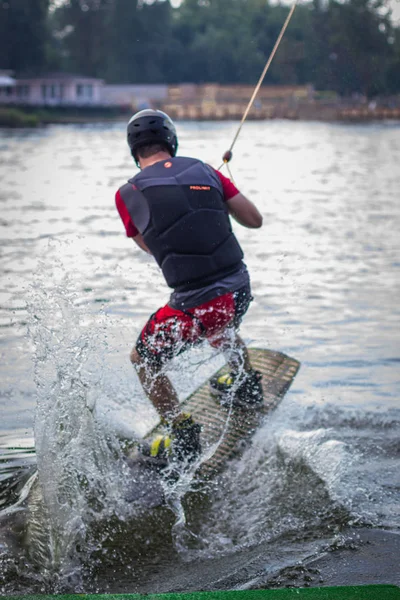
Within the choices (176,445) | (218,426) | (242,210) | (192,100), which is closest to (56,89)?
(192,100)

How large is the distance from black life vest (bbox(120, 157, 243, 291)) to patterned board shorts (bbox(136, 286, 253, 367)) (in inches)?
5.4

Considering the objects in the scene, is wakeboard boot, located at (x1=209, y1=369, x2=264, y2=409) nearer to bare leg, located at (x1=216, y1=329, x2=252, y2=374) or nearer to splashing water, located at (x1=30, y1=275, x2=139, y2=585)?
bare leg, located at (x1=216, y1=329, x2=252, y2=374)

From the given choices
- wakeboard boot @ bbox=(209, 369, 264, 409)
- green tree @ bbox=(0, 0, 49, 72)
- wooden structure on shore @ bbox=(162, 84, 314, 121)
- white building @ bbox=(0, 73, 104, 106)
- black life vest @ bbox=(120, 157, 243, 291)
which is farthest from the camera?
green tree @ bbox=(0, 0, 49, 72)

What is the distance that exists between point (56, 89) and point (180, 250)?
9432cm

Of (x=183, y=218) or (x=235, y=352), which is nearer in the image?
(x=183, y=218)

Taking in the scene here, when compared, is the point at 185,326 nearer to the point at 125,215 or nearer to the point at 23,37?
the point at 125,215

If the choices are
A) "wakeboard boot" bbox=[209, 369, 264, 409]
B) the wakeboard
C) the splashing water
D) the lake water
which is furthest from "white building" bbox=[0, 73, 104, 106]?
the splashing water

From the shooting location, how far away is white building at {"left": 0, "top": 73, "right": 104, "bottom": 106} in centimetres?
9494

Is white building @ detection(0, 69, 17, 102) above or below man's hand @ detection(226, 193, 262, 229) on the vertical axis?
below

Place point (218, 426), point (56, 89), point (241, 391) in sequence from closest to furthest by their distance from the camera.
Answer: point (218, 426)
point (241, 391)
point (56, 89)

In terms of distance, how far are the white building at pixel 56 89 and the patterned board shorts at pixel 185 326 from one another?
90746 mm

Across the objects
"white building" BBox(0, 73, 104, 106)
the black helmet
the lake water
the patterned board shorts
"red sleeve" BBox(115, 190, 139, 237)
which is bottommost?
"white building" BBox(0, 73, 104, 106)

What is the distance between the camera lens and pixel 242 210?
17.8 feet

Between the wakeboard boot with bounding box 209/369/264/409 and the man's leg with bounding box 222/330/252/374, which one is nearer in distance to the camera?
the man's leg with bounding box 222/330/252/374
